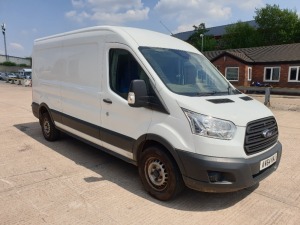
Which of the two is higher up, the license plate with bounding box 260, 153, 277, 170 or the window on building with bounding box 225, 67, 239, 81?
the window on building with bounding box 225, 67, 239, 81

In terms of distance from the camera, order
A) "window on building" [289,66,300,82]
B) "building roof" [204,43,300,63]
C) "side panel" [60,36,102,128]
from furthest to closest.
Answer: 1. "building roof" [204,43,300,63]
2. "window on building" [289,66,300,82]
3. "side panel" [60,36,102,128]

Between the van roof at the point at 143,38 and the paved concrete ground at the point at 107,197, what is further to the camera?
the van roof at the point at 143,38

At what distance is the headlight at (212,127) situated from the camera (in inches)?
124

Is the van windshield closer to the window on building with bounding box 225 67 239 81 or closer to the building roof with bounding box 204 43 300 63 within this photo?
the building roof with bounding box 204 43 300 63

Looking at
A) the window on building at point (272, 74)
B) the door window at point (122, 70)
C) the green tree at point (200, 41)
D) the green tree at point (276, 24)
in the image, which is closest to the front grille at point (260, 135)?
the door window at point (122, 70)

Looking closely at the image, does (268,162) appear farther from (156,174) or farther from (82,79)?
(82,79)

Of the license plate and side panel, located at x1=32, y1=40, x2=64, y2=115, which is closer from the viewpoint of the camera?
the license plate

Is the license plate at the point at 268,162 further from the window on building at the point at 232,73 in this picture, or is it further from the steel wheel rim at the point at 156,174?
the window on building at the point at 232,73

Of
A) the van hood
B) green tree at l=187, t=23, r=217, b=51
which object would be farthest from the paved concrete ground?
green tree at l=187, t=23, r=217, b=51

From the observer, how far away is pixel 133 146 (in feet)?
12.9

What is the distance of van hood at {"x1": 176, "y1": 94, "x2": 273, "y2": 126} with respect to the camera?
3.21 metres

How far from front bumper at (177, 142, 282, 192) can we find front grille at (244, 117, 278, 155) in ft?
0.53

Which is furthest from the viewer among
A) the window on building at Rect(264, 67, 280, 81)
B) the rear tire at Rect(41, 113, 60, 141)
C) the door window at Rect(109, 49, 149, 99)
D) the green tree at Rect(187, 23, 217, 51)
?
the green tree at Rect(187, 23, 217, 51)

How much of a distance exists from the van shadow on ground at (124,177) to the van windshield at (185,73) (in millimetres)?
1482
